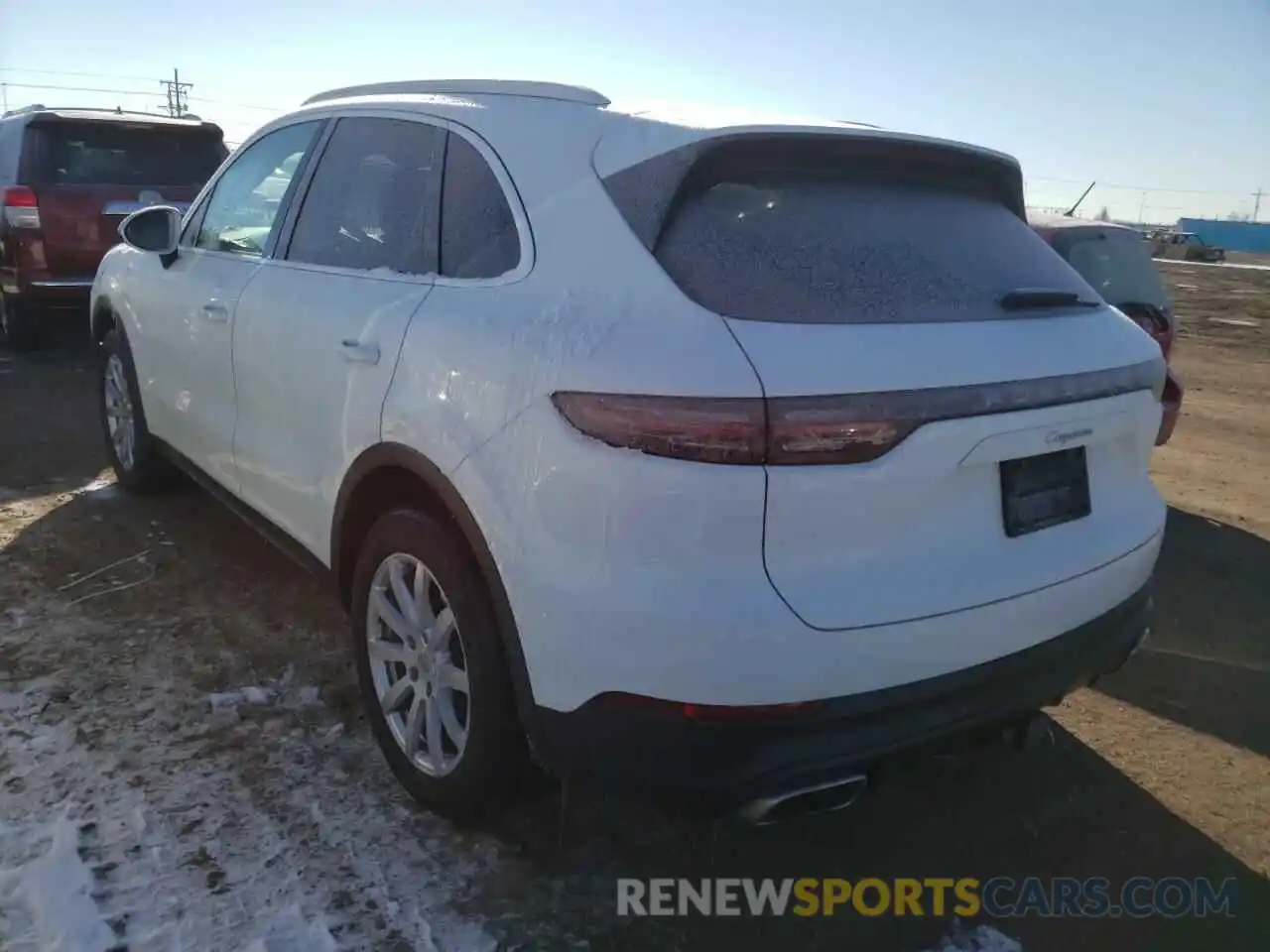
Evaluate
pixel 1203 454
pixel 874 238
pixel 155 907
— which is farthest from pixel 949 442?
pixel 1203 454

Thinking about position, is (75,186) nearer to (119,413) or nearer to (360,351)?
(119,413)

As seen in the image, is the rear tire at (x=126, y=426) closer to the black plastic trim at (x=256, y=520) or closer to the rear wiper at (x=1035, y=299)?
the black plastic trim at (x=256, y=520)

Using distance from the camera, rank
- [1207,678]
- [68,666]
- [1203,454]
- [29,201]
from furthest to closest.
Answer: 1. [29,201]
2. [1203,454]
3. [1207,678]
4. [68,666]

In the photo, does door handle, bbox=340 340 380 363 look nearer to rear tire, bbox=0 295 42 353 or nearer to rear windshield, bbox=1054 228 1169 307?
rear windshield, bbox=1054 228 1169 307

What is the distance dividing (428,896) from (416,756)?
387mm

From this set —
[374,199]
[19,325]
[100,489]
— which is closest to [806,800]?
[374,199]

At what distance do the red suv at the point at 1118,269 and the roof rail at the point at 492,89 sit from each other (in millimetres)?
3857

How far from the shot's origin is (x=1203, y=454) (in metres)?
7.64

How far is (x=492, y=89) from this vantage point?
9.55ft

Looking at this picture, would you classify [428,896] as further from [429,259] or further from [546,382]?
[429,259]

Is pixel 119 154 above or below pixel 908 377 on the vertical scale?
above

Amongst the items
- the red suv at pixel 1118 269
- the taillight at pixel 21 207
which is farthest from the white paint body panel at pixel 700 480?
the taillight at pixel 21 207

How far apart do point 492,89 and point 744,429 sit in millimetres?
1451

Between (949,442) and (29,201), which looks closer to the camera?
(949,442)
